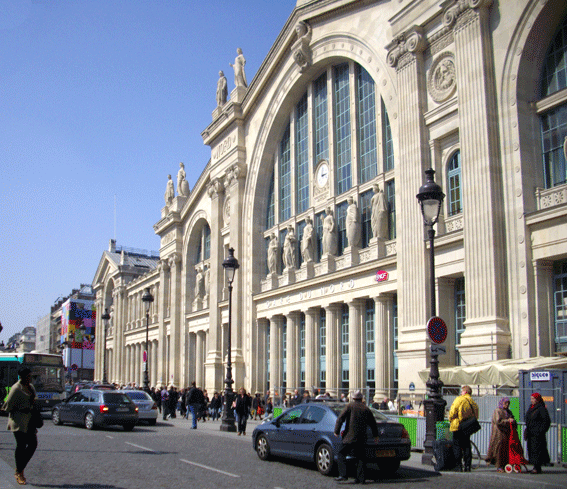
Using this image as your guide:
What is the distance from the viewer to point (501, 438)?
1298cm

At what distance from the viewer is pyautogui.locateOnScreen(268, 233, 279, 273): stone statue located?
119 feet

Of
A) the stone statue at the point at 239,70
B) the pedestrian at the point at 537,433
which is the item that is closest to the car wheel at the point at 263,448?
the pedestrian at the point at 537,433

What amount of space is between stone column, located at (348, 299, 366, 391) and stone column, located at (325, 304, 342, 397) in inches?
48.1

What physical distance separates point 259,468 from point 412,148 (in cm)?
1457

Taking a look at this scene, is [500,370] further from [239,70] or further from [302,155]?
[239,70]

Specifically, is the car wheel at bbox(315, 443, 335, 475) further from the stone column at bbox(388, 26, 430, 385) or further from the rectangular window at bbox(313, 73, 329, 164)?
the rectangular window at bbox(313, 73, 329, 164)

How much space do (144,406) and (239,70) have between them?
81.1 feet

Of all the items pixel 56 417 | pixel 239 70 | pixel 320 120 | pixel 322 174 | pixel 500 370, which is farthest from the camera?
pixel 239 70

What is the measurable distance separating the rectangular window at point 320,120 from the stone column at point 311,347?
7.91 m

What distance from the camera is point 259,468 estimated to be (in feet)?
43.7

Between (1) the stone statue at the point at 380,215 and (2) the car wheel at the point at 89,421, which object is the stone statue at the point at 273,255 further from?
(2) the car wheel at the point at 89,421

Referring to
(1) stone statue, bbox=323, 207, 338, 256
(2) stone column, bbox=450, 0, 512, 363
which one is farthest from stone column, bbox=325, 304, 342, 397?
(2) stone column, bbox=450, 0, 512, 363

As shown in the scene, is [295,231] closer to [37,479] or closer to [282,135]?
[282,135]

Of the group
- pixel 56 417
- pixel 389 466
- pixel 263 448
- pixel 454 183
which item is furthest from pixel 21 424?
pixel 454 183
